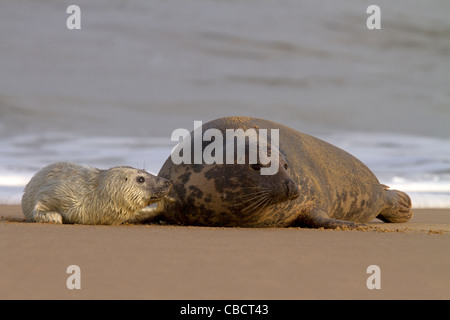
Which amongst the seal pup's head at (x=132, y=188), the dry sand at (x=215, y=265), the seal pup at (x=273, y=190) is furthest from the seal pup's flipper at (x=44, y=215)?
the seal pup at (x=273, y=190)

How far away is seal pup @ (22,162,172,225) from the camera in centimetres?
607

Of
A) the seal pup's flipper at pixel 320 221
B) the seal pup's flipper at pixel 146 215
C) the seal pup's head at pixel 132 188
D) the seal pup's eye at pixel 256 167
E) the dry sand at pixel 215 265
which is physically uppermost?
the seal pup's eye at pixel 256 167

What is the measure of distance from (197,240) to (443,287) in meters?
2.05

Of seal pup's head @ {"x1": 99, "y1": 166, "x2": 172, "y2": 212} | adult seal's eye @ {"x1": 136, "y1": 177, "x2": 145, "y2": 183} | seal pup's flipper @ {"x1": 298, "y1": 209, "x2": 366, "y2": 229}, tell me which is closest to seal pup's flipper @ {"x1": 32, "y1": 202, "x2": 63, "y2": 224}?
seal pup's head @ {"x1": 99, "y1": 166, "x2": 172, "y2": 212}

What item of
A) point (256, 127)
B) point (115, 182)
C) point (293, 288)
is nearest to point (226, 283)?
point (293, 288)

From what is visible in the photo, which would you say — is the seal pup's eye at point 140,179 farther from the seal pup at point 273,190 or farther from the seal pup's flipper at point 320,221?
the seal pup's flipper at point 320,221

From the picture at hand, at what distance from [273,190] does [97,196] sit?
183 cm

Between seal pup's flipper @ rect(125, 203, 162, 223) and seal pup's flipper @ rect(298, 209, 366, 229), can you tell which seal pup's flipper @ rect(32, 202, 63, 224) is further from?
seal pup's flipper @ rect(298, 209, 366, 229)

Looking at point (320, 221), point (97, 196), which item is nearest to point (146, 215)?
point (97, 196)

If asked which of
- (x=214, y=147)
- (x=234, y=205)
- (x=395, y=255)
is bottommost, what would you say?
(x=395, y=255)

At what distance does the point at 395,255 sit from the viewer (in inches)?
152

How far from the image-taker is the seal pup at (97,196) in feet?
19.9

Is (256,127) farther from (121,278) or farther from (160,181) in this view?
(121,278)

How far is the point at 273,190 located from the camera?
5.84m
